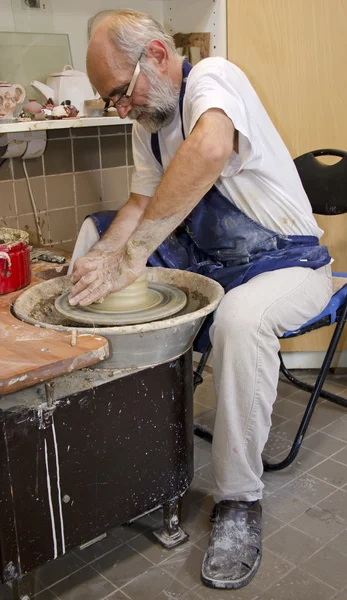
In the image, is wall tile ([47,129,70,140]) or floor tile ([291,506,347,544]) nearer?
floor tile ([291,506,347,544])

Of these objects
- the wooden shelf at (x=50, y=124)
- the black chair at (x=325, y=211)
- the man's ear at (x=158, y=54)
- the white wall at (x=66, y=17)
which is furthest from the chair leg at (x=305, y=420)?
the white wall at (x=66, y=17)

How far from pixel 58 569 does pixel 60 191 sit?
59.2 inches

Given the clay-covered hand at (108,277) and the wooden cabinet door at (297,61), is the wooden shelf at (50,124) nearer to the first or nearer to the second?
the wooden cabinet door at (297,61)

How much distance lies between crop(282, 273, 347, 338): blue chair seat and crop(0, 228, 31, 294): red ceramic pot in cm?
79

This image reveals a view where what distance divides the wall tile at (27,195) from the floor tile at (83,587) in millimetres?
1417

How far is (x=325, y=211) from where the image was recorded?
2.33 m

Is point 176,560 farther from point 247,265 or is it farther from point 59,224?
point 59,224

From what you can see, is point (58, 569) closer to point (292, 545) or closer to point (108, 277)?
point (292, 545)

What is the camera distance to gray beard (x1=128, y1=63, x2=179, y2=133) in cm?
179

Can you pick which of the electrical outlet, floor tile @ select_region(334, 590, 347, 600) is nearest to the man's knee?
floor tile @ select_region(334, 590, 347, 600)

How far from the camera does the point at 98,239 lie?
217cm

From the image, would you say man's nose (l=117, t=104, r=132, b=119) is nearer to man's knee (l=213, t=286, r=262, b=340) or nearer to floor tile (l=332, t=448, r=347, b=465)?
man's knee (l=213, t=286, r=262, b=340)

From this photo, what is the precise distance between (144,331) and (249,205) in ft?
2.17

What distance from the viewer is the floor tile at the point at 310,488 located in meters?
2.05
